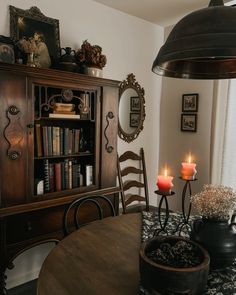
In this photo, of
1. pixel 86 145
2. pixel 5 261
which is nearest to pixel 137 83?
pixel 86 145

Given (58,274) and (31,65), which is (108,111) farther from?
(58,274)

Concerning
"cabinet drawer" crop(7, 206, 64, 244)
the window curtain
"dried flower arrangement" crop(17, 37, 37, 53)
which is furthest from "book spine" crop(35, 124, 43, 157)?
the window curtain

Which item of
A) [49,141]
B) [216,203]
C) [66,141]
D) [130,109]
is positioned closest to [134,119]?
[130,109]

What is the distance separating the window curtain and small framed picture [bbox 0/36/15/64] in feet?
6.28

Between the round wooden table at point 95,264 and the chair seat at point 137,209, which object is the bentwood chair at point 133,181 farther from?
the round wooden table at point 95,264

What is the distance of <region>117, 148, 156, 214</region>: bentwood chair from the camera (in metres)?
2.95

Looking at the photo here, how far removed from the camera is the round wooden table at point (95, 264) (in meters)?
0.99

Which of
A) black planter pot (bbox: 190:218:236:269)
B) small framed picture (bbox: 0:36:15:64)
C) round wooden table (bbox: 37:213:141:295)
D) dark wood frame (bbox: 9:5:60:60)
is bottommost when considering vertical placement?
round wooden table (bbox: 37:213:141:295)

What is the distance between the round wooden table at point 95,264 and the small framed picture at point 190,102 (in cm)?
191

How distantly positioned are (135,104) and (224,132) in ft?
3.30

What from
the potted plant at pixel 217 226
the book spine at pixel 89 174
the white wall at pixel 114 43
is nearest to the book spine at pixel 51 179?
the book spine at pixel 89 174

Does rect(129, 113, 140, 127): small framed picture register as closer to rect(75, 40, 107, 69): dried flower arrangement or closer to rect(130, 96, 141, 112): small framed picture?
rect(130, 96, 141, 112): small framed picture

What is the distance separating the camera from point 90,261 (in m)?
1.18

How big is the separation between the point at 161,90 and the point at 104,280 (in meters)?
2.75
